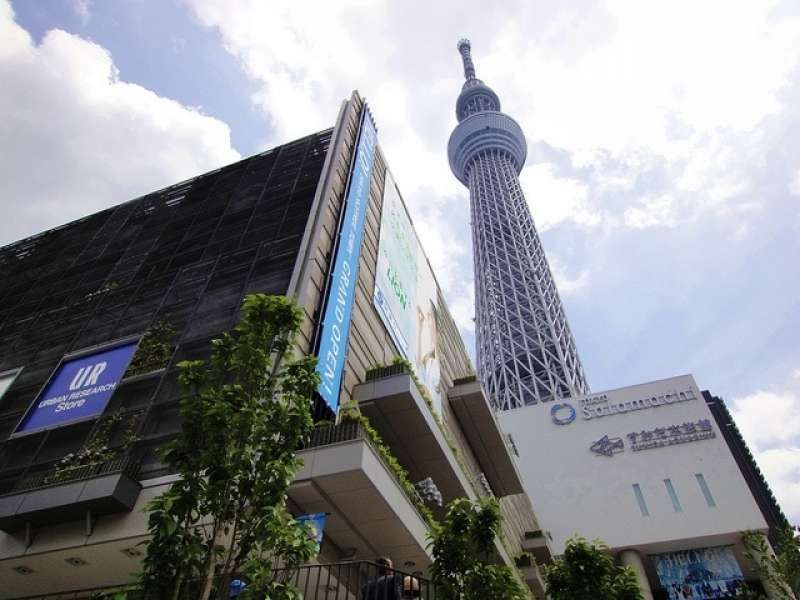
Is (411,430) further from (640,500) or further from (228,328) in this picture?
(640,500)

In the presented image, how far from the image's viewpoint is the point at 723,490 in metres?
36.4

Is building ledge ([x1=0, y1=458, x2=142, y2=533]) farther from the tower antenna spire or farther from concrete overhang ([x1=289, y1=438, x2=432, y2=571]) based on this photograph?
the tower antenna spire

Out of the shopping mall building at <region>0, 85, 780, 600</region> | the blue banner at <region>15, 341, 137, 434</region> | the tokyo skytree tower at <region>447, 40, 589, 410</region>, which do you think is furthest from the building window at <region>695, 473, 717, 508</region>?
the tokyo skytree tower at <region>447, 40, 589, 410</region>

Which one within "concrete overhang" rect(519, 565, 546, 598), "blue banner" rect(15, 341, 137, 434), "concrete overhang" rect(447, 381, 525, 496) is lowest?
"concrete overhang" rect(519, 565, 546, 598)

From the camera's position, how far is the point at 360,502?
12406mm

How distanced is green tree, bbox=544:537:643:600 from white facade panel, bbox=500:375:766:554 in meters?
29.6

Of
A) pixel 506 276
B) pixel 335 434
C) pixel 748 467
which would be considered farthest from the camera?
pixel 506 276

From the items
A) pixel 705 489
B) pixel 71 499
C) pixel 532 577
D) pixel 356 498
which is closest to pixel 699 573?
pixel 705 489

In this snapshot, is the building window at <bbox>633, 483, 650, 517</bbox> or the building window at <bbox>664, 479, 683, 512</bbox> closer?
the building window at <bbox>664, 479, 683, 512</bbox>

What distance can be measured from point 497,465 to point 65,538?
1834 cm

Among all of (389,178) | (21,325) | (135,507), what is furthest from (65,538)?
(389,178)

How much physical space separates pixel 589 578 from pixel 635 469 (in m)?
32.8

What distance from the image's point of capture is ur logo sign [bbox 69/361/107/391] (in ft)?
56.6

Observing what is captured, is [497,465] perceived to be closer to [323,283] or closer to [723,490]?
[323,283]
